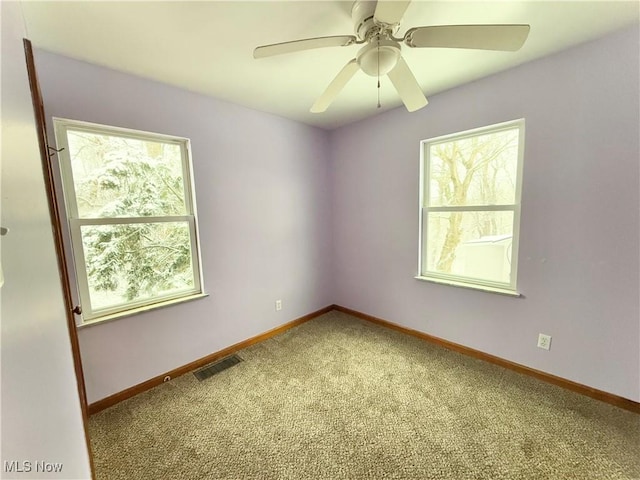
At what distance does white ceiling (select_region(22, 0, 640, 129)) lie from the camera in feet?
4.25

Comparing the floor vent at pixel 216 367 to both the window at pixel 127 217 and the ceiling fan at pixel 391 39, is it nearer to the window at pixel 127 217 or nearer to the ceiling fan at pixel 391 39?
the window at pixel 127 217

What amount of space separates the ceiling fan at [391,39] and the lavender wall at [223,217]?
1.24 metres

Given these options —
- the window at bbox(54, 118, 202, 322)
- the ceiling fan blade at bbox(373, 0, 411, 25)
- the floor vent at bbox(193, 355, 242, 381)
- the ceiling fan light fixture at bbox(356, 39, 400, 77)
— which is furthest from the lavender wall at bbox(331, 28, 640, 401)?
the window at bbox(54, 118, 202, 322)

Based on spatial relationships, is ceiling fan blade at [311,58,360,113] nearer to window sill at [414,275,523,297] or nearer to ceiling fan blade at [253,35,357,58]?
ceiling fan blade at [253,35,357,58]

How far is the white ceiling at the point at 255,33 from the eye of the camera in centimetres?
129

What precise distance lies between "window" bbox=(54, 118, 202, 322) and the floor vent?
0.67 meters

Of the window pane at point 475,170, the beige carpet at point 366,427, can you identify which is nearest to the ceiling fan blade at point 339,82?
the window pane at point 475,170

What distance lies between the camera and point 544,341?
192 cm

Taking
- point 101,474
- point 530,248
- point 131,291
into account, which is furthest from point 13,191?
point 530,248

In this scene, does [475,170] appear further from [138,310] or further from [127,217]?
[138,310]

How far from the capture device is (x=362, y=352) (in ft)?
8.00

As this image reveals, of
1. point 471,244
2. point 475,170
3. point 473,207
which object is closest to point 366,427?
point 471,244
